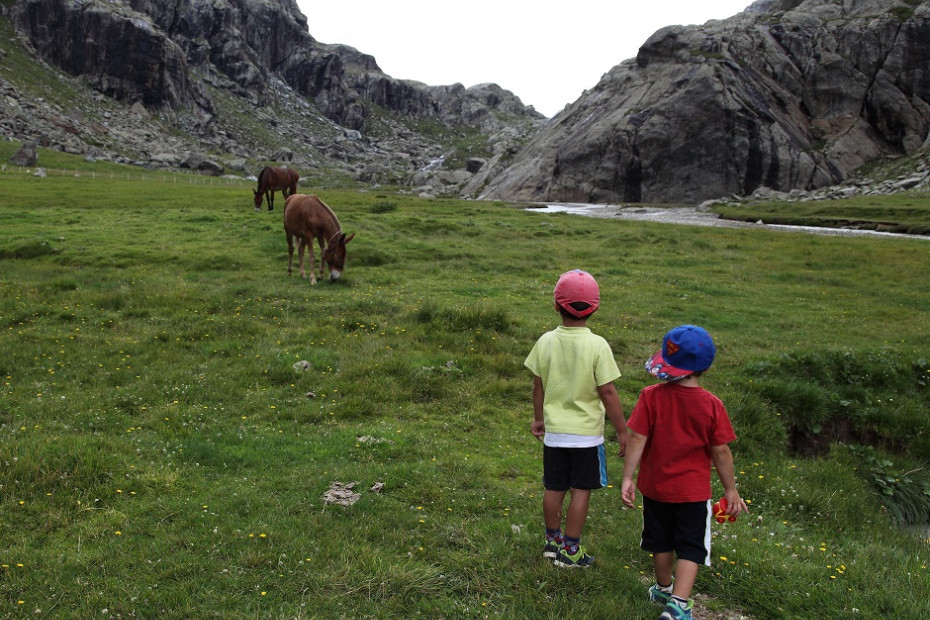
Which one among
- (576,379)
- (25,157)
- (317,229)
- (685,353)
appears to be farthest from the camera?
(25,157)

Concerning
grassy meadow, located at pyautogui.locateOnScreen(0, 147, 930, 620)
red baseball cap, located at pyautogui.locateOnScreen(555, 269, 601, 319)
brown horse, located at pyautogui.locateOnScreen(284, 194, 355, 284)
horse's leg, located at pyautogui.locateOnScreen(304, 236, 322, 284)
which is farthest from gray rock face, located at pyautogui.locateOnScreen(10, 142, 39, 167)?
red baseball cap, located at pyautogui.locateOnScreen(555, 269, 601, 319)

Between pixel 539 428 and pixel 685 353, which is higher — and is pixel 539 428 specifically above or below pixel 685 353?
below

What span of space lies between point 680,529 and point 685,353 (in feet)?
5.61

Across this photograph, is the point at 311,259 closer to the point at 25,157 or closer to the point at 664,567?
the point at 664,567

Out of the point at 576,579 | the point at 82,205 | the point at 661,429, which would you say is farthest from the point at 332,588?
the point at 82,205

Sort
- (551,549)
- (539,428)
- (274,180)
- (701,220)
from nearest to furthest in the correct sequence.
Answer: (551,549), (539,428), (274,180), (701,220)

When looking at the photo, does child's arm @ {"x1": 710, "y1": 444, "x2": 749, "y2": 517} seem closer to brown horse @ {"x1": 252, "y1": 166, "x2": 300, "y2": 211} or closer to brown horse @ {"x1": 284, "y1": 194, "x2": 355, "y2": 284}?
brown horse @ {"x1": 284, "y1": 194, "x2": 355, "y2": 284}

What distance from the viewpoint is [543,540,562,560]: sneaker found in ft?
20.1

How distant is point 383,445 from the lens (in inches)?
356

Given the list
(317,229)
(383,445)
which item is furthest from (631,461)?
(317,229)

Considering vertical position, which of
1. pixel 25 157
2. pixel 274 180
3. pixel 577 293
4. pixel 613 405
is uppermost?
pixel 25 157

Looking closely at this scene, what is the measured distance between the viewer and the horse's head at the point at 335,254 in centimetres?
2086

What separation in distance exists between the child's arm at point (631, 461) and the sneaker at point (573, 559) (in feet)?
3.86

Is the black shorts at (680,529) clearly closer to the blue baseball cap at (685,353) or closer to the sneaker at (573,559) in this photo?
the sneaker at (573,559)
